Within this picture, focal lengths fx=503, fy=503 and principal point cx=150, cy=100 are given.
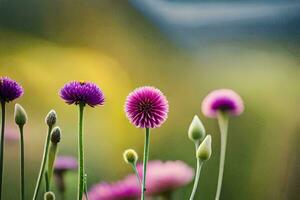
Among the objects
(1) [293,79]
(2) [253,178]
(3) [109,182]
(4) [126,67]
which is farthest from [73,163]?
(1) [293,79]

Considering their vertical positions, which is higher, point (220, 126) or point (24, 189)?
point (220, 126)

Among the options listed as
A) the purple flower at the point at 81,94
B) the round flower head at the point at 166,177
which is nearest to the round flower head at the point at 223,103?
the round flower head at the point at 166,177

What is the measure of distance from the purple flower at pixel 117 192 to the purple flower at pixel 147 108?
0.31 feet

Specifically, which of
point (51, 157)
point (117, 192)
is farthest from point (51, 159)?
point (117, 192)

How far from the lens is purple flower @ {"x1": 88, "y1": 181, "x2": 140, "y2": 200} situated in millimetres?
716

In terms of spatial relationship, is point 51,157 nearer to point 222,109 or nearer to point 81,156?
point 81,156

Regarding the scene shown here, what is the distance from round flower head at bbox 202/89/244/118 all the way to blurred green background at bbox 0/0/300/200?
0.01m

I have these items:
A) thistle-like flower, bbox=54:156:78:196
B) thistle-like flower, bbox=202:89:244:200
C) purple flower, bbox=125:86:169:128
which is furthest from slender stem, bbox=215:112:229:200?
thistle-like flower, bbox=54:156:78:196

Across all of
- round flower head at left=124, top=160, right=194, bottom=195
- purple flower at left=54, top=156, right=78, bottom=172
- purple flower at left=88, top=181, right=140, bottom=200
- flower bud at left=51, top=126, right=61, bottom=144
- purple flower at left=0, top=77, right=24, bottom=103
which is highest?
purple flower at left=0, top=77, right=24, bottom=103

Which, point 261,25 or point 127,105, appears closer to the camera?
point 127,105

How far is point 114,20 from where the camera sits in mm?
899

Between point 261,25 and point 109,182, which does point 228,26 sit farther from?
point 109,182

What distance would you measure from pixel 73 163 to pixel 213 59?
0.99 feet

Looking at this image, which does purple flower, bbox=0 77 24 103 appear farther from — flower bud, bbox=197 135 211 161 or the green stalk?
flower bud, bbox=197 135 211 161
